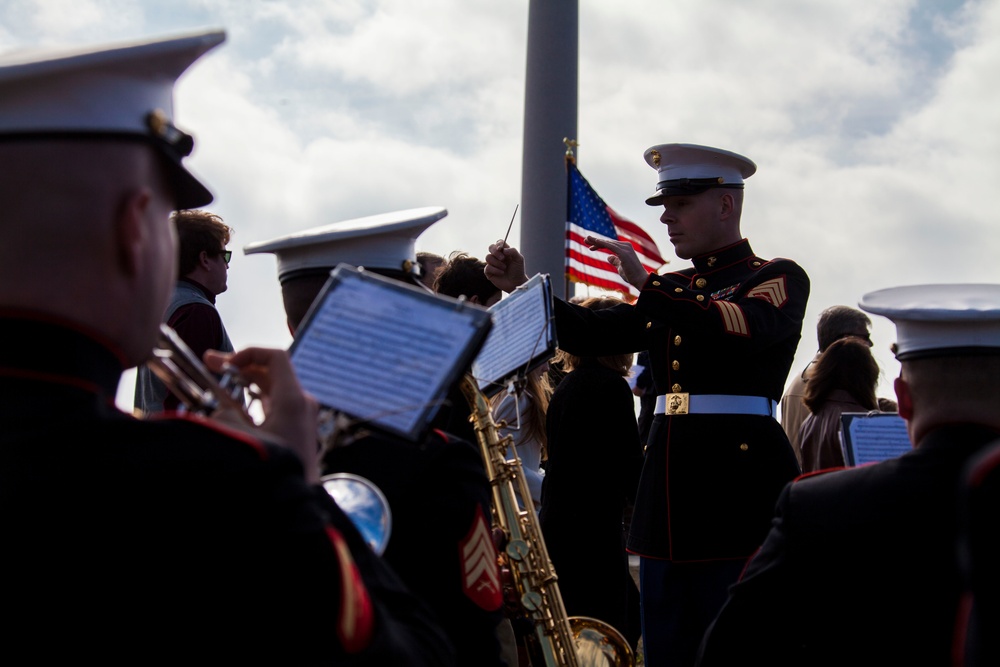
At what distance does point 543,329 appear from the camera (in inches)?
126

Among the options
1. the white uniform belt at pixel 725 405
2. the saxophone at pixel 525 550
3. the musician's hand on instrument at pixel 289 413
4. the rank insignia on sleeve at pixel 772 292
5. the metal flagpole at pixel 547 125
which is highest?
the metal flagpole at pixel 547 125

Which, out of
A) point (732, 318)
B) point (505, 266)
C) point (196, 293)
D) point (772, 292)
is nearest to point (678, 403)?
point (732, 318)

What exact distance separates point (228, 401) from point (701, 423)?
3289 mm

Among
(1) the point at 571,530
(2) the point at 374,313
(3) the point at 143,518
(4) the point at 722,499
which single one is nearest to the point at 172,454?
(3) the point at 143,518

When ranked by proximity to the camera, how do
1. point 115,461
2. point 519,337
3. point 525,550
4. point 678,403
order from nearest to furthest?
1. point 115,461
2. point 519,337
3. point 525,550
4. point 678,403

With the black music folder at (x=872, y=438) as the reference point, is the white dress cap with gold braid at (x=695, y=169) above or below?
above

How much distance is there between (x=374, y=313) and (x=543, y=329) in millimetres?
1293

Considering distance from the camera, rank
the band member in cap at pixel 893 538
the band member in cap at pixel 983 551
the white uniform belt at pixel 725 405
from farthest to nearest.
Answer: the white uniform belt at pixel 725 405 < the band member in cap at pixel 893 538 < the band member in cap at pixel 983 551

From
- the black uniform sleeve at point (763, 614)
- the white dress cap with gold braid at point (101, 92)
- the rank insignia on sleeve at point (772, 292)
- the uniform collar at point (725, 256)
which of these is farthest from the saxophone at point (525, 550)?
the white dress cap with gold braid at point (101, 92)

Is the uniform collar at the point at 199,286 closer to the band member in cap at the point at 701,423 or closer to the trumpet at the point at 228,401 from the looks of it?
the band member in cap at the point at 701,423

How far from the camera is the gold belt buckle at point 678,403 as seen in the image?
4.89 m

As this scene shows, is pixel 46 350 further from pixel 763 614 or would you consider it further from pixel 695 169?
pixel 695 169

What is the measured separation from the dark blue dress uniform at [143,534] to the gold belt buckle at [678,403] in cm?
349

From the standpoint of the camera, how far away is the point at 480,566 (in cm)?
248
